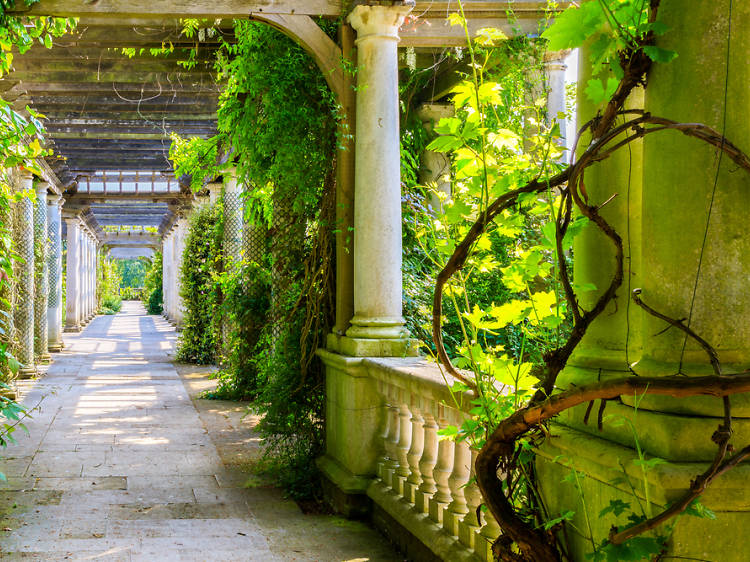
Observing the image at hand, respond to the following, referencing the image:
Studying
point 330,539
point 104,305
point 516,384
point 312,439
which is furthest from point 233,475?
point 104,305

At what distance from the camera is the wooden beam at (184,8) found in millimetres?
5105

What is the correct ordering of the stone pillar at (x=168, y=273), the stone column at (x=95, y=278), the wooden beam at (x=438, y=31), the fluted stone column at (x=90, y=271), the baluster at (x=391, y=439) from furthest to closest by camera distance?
the stone column at (x=95, y=278) → the fluted stone column at (x=90, y=271) → the stone pillar at (x=168, y=273) → the wooden beam at (x=438, y=31) → the baluster at (x=391, y=439)

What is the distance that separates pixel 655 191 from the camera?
191 cm

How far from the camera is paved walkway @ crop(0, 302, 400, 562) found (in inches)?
165

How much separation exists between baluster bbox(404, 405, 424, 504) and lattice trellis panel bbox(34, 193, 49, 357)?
890 cm

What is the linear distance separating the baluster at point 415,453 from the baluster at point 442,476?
362 mm

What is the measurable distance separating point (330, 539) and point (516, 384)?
2.53 m

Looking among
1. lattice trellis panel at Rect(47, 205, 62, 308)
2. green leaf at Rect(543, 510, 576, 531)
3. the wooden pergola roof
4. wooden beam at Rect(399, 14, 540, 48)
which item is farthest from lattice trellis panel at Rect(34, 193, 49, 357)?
green leaf at Rect(543, 510, 576, 531)

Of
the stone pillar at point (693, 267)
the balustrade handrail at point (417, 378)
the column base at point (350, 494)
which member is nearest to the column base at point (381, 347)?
the balustrade handrail at point (417, 378)

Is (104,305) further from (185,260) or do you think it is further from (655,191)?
(655,191)

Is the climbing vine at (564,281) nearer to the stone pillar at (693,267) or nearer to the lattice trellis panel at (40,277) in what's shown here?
the stone pillar at (693,267)

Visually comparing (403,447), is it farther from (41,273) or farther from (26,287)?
(41,273)

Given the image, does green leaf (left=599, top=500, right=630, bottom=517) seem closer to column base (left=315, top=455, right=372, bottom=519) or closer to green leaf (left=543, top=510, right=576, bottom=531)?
green leaf (left=543, top=510, right=576, bottom=531)

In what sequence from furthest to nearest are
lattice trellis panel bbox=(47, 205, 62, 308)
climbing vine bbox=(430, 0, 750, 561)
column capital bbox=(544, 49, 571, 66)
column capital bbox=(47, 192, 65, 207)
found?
lattice trellis panel bbox=(47, 205, 62, 308)
column capital bbox=(47, 192, 65, 207)
column capital bbox=(544, 49, 571, 66)
climbing vine bbox=(430, 0, 750, 561)
